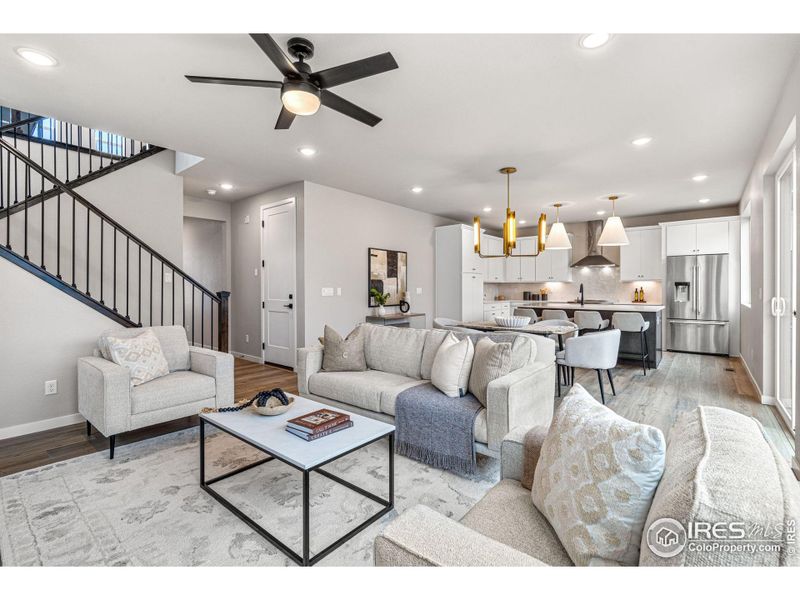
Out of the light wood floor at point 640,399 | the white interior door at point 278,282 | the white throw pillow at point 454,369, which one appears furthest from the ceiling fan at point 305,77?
the white interior door at point 278,282

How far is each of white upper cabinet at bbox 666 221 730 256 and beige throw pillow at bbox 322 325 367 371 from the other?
20.3ft

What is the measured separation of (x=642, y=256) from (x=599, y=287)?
974 millimetres

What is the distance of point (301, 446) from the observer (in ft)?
5.88

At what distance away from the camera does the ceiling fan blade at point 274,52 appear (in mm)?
1767

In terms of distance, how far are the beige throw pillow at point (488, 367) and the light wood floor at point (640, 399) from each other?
177cm

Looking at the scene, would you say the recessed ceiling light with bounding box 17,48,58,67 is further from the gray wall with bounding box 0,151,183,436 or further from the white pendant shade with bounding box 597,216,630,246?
the white pendant shade with bounding box 597,216,630,246

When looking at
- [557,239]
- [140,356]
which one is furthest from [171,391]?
[557,239]

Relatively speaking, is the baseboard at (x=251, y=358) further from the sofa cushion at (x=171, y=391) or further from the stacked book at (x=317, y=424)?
the stacked book at (x=317, y=424)

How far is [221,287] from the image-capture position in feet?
21.2

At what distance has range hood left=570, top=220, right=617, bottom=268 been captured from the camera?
24.2 feet

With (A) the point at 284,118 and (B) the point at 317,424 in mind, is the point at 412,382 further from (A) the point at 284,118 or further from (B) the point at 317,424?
(A) the point at 284,118

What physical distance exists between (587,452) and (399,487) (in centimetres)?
148

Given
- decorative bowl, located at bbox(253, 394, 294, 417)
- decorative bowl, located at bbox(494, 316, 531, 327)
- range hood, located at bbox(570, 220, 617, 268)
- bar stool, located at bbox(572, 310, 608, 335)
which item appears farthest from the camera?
range hood, located at bbox(570, 220, 617, 268)

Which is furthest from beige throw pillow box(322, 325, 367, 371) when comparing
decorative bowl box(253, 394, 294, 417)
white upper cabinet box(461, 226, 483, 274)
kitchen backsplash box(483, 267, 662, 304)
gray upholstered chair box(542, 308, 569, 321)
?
kitchen backsplash box(483, 267, 662, 304)
